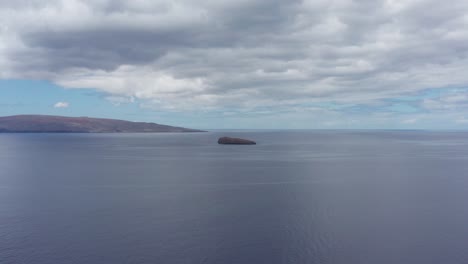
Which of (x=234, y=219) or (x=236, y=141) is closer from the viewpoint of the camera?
(x=234, y=219)

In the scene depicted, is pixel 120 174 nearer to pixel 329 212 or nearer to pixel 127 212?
pixel 127 212

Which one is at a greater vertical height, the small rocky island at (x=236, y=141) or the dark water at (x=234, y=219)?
the small rocky island at (x=236, y=141)

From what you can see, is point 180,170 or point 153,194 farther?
point 180,170

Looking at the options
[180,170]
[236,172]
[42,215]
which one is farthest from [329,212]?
[180,170]

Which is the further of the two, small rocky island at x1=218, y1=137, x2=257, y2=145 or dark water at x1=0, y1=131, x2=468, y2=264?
small rocky island at x1=218, y1=137, x2=257, y2=145

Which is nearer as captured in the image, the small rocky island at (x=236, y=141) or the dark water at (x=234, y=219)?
the dark water at (x=234, y=219)

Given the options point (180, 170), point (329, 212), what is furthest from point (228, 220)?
point (180, 170)

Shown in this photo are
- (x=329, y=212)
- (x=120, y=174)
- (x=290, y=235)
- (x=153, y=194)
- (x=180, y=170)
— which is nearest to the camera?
(x=290, y=235)

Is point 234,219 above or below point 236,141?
below

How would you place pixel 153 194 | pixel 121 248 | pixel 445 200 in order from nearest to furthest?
pixel 121 248 < pixel 445 200 < pixel 153 194

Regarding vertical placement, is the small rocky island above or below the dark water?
above
